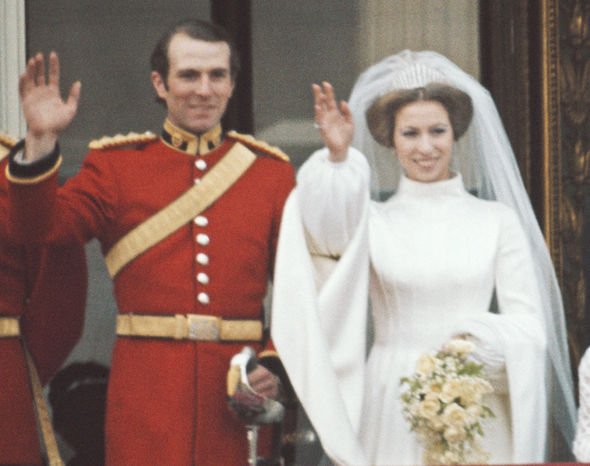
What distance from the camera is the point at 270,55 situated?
608cm

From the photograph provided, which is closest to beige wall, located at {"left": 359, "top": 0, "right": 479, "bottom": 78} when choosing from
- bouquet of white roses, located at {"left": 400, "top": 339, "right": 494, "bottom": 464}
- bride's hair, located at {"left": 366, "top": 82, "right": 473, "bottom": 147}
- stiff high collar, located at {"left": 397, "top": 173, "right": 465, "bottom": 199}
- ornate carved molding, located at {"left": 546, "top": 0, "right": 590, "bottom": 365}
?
ornate carved molding, located at {"left": 546, "top": 0, "right": 590, "bottom": 365}

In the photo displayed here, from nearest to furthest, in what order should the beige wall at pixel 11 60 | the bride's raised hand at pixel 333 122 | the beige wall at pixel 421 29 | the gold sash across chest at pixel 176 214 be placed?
the bride's raised hand at pixel 333 122, the gold sash across chest at pixel 176 214, the beige wall at pixel 11 60, the beige wall at pixel 421 29

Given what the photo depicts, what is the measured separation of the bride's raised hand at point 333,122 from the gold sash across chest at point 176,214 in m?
0.41

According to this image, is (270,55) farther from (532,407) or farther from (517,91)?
(532,407)

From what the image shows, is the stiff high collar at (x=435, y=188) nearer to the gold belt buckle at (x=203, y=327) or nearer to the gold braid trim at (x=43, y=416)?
the gold belt buckle at (x=203, y=327)

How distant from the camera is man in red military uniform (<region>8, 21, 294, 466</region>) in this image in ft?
17.0

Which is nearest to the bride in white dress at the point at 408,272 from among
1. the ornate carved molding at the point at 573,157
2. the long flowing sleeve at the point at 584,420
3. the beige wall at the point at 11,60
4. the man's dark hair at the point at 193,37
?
the long flowing sleeve at the point at 584,420

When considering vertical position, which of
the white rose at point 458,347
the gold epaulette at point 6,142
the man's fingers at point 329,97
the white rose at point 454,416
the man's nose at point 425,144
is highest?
the man's fingers at point 329,97

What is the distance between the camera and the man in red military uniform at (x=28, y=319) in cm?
528

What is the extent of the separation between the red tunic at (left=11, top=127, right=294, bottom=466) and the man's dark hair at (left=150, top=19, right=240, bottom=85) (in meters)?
0.27

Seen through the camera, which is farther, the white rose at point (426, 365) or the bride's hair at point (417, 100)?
the bride's hair at point (417, 100)

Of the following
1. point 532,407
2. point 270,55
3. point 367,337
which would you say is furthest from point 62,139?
point 532,407

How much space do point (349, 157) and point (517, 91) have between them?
44.7 inches

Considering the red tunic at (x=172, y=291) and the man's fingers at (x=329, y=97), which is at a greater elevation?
the man's fingers at (x=329, y=97)
